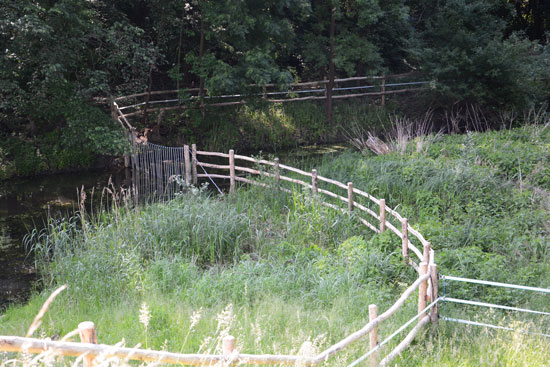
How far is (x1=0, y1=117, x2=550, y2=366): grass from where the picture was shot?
5.21 meters

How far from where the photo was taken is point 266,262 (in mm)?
7504

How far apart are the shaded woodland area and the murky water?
0.80 meters

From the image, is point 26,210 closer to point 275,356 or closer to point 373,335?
point 373,335

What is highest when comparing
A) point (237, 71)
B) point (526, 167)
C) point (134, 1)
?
point (134, 1)

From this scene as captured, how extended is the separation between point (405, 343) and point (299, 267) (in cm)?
254

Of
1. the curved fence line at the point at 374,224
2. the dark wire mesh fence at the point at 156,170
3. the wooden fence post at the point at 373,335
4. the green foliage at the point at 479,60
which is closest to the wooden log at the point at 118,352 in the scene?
the curved fence line at the point at 374,224

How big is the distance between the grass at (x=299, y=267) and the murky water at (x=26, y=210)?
21.2 inches

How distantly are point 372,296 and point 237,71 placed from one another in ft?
37.2

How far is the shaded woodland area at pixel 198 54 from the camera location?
13500mm

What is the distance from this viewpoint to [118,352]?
294 centimetres

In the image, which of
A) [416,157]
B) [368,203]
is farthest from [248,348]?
[416,157]

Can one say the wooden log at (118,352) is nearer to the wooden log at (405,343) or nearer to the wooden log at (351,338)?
the wooden log at (351,338)

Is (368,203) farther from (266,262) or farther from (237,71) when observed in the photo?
(237,71)

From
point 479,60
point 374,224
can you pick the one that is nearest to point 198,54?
point 479,60
